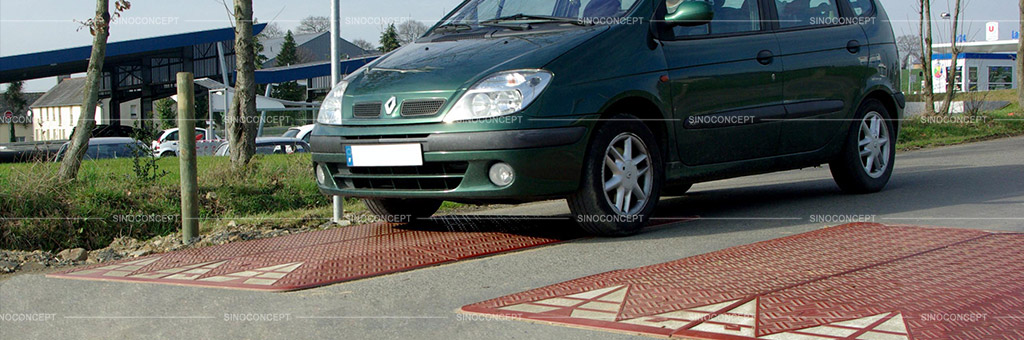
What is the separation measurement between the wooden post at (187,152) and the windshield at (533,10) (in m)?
1.84

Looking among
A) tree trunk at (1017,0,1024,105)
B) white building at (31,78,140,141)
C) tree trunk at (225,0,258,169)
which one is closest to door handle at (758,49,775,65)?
tree trunk at (225,0,258,169)

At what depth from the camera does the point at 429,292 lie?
4.14 meters

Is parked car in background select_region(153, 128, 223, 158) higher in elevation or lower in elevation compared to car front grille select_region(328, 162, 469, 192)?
lower

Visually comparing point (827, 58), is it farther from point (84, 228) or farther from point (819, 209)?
point (84, 228)

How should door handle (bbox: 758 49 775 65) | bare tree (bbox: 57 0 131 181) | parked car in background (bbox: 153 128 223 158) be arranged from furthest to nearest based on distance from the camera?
1. parked car in background (bbox: 153 128 223 158)
2. bare tree (bbox: 57 0 131 181)
3. door handle (bbox: 758 49 775 65)

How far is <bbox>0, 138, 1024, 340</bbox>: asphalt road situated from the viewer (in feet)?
11.5

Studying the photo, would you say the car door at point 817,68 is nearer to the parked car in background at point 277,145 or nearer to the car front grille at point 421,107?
the car front grille at point 421,107

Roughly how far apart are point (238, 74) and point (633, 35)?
6118 millimetres

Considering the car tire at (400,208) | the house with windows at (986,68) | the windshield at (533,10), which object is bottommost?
the car tire at (400,208)

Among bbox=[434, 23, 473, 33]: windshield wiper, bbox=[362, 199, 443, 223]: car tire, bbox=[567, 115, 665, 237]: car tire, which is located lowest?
bbox=[362, 199, 443, 223]: car tire

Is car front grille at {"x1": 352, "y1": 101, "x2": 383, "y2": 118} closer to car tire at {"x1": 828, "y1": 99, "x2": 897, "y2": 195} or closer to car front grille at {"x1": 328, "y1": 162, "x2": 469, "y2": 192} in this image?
car front grille at {"x1": 328, "y1": 162, "x2": 469, "y2": 192}

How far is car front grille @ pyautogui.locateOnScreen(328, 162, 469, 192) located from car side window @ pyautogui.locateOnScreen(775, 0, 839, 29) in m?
3.02

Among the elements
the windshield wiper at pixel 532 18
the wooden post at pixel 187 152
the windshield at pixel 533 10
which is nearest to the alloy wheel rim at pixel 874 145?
the windshield at pixel 533 10

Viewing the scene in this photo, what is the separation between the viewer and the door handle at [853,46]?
292 inches
